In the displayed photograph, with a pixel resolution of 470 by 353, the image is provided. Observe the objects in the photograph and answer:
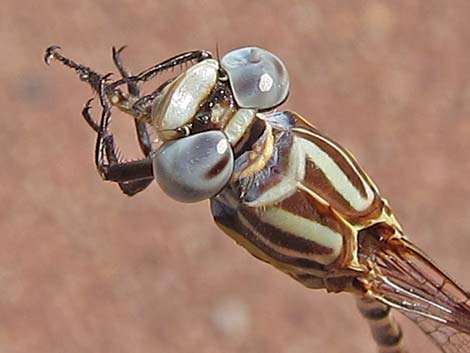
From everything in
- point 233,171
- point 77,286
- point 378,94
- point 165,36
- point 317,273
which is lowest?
point 317,273

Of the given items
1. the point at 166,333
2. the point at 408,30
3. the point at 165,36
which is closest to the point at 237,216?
the point at 166,333

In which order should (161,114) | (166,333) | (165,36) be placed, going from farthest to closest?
(165,36)
(166,333)
(161,114)

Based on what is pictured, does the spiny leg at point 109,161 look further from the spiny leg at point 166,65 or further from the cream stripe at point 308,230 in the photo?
the cream stripe at point 308,230

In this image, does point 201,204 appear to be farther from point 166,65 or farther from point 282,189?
point 166,65

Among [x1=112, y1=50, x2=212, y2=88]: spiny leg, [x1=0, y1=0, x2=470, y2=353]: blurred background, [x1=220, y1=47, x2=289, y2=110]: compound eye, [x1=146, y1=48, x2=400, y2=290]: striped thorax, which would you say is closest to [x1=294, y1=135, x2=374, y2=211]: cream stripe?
[x1=146, y1=48, x2=400, y2=290]: striped thorax

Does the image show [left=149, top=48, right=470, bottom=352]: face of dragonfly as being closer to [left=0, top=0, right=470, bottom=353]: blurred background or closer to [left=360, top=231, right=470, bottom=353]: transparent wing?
[left=360, top=231, right=470, bottom=353]: transparent wing

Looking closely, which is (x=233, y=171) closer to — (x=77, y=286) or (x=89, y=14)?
(x=77, y=286)

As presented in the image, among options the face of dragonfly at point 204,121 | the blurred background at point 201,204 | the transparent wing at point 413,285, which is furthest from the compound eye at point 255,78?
the blurred background at point 201,204
